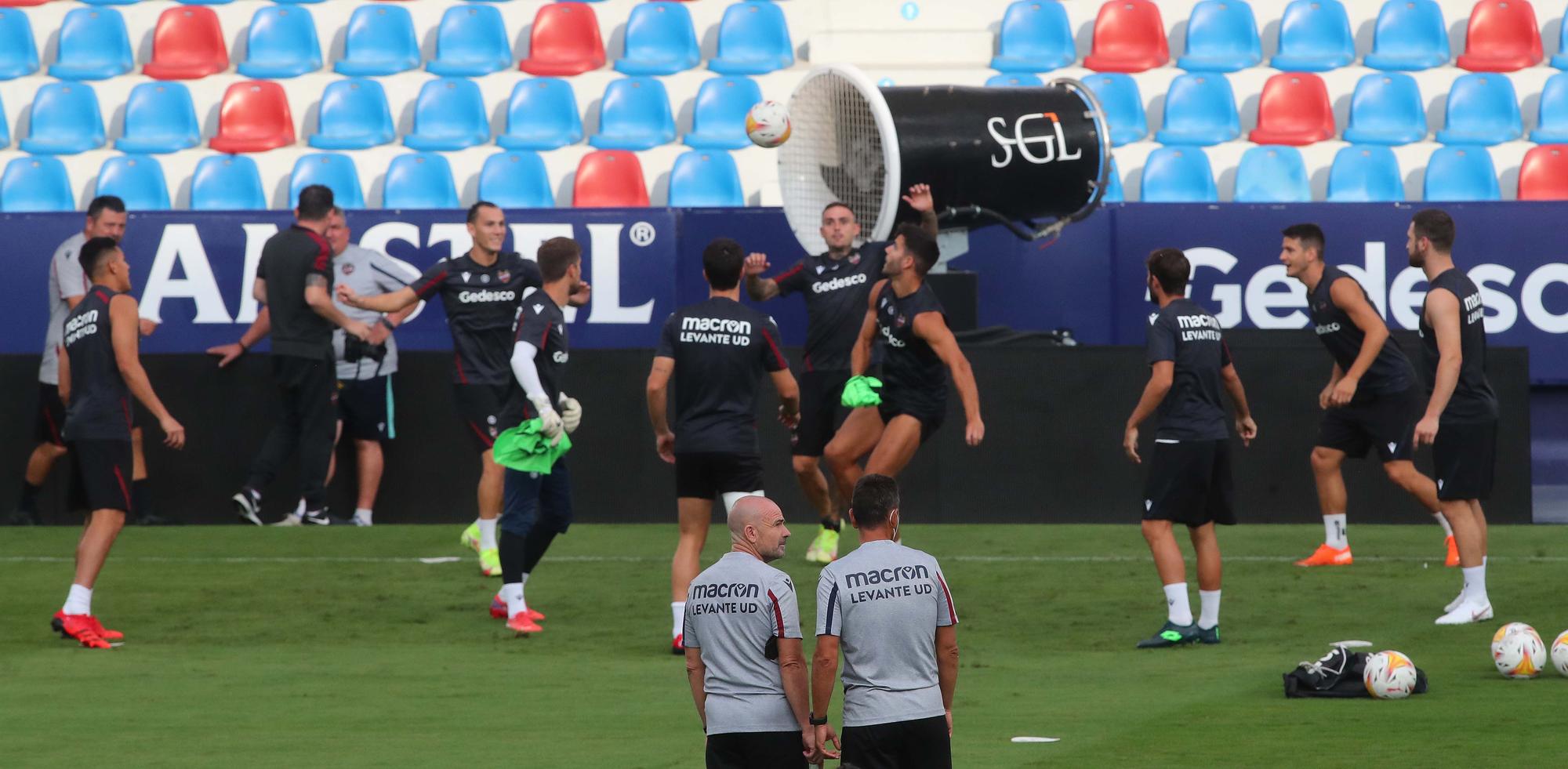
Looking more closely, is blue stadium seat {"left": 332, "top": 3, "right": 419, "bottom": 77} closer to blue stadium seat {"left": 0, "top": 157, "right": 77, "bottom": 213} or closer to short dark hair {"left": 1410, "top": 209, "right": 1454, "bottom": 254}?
blue stadium seat {"left": 0, "top": 157, "right": 77, "bottom": 213}

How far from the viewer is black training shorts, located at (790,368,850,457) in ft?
35.9

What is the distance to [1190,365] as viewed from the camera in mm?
8555

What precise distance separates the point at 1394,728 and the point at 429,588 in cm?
541

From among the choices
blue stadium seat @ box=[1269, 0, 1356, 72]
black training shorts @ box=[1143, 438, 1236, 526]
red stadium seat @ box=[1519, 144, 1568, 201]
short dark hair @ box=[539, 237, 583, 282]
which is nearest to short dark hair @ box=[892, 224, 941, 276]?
black training shorts @ box=[1143, 438, 1236, 526]

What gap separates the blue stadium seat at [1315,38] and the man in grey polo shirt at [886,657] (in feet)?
42.1

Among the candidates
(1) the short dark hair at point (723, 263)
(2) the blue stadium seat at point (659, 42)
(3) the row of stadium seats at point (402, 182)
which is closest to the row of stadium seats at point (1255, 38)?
(2) the blue stadium seat at point (659, 42)

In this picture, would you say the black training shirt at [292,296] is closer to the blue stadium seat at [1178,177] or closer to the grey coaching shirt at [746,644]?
the blue stadium seat at [1178,177]

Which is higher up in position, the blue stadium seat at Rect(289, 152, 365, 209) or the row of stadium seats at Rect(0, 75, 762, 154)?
the row of stadium seats at Rect(0, 75, 762, 154)

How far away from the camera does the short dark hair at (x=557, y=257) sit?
8.75 meters

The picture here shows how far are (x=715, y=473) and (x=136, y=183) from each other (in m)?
9.08

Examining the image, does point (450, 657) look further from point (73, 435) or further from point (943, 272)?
point (943, 272)

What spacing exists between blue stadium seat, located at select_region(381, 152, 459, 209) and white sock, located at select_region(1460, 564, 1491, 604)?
29.9 feet

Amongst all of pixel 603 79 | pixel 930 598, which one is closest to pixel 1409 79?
pixel 603 79

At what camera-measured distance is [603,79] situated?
17.0m
